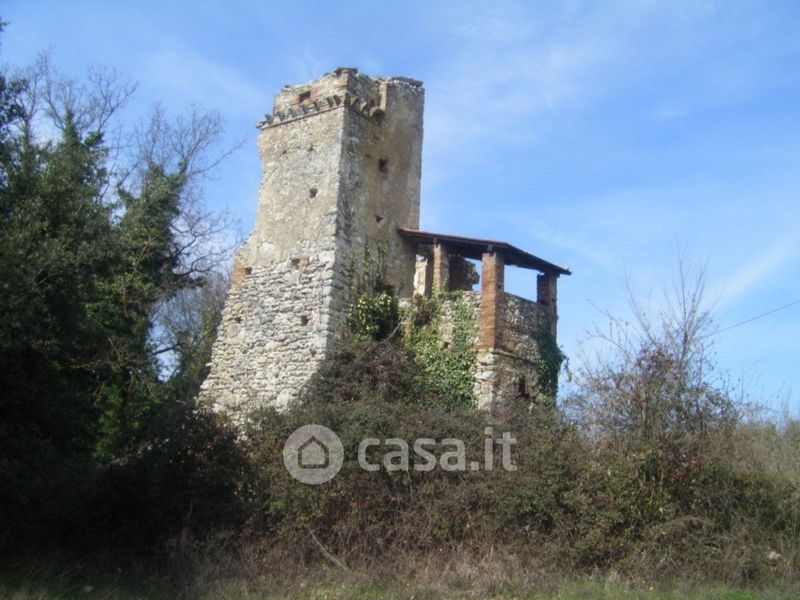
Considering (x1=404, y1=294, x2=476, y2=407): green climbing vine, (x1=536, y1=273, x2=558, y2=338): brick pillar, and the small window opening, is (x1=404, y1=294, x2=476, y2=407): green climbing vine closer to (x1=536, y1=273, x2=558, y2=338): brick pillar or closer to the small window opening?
the small window opening

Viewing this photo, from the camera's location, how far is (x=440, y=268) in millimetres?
18781

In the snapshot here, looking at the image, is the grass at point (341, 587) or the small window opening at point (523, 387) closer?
the grass at point (341, 587)

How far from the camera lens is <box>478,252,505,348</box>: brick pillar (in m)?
17.4

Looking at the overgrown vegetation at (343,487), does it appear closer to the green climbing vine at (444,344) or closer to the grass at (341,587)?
the grass at (341,587)

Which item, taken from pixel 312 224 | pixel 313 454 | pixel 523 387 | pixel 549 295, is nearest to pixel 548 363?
pixel 523 387

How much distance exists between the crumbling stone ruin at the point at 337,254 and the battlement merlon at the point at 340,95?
1.3 inches

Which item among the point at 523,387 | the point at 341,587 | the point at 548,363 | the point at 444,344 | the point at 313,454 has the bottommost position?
the point at 341,587

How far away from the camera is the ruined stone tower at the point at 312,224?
18266 millimetres

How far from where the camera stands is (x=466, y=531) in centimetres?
1238

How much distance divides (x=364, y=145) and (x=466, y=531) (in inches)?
409

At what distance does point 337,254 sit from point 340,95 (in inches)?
156

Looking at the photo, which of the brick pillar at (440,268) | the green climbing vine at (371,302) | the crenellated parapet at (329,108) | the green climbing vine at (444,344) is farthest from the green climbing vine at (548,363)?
the crenellated parapet at (329,108)

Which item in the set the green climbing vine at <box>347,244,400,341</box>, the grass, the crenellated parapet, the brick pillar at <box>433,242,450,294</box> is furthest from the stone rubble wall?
the grass

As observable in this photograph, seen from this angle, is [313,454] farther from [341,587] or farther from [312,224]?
[312,224]
